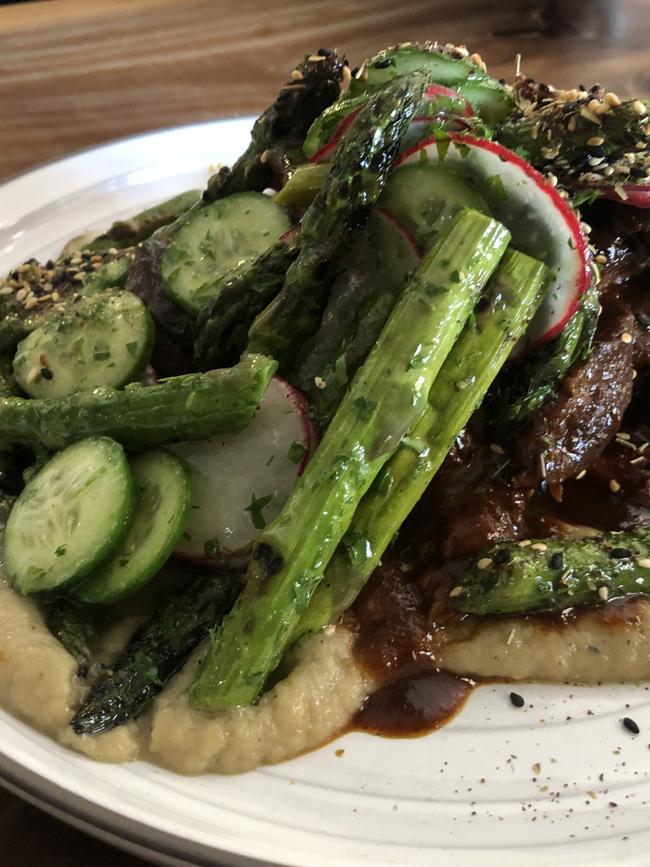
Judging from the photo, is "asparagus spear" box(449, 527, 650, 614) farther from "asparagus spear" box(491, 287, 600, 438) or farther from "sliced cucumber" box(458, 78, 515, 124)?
"sliced cucumber" box(458, 78, 515, 124)

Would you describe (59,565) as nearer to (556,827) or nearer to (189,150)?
(556,827)

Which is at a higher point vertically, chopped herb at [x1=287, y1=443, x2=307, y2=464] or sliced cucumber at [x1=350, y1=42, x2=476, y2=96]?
sliced cucumber at [x1=350, y1=42, x2=476, y2=96]

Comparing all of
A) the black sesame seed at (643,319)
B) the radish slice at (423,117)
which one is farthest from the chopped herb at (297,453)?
the black sesame seed at (643,319)

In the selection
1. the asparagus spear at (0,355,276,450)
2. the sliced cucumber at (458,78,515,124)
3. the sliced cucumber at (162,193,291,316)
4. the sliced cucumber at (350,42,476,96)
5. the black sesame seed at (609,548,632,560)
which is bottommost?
the black sesame seed at (609,548,632,560)

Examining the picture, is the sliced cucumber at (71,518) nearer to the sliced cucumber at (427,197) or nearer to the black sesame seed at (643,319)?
the sliced cucumber at (427,197)

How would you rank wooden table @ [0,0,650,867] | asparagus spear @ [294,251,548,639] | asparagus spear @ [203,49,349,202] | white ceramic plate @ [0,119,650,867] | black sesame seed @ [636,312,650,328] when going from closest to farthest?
1. white ceramic plate @ [0,119,650,867]
2. asparagus spear @ [294,251,548,639]
3. black sesame seed @ [636,312,650,328]
4. asparagus spear @ [203,49,349,202]
5. wooden table @ [0,0,650,867]

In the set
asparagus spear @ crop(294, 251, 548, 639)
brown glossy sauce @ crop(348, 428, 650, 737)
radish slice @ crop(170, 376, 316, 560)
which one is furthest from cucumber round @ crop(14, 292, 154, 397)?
brown glossy sauce @ crop(348, 428, 650, 737)

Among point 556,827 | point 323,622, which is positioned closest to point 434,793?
point 556,827
